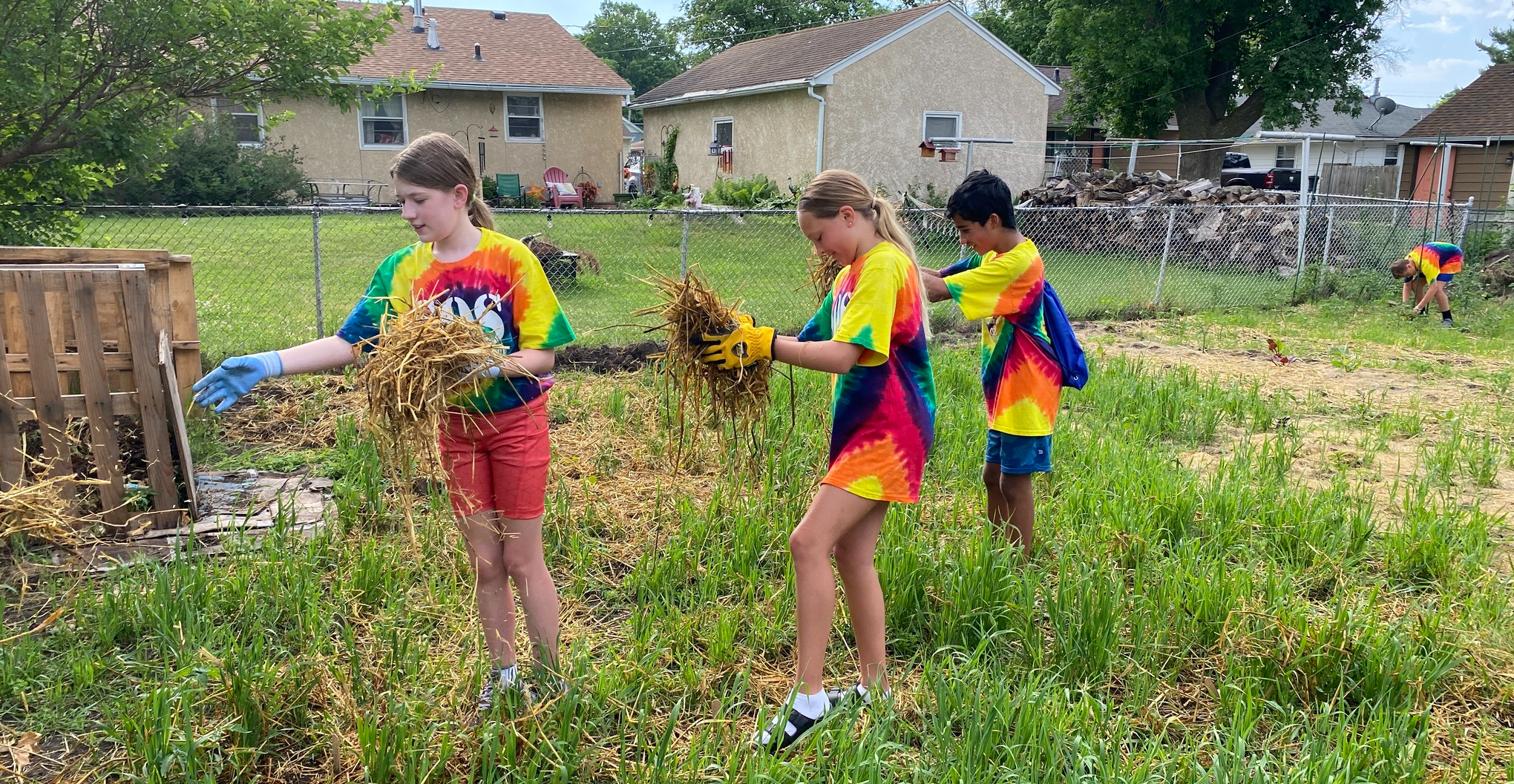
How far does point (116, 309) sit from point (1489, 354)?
463 inches

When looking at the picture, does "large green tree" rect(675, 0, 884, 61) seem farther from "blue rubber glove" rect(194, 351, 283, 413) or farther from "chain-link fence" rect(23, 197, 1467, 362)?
"blue rubber glove" rect(194, 351, 283, 413)

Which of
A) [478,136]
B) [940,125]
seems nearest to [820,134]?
[940,125]

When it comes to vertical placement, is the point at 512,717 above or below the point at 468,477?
Answer: below

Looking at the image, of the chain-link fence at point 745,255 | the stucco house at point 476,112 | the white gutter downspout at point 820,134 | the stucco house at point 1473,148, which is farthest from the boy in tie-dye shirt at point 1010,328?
the stucco house at point 1473,148

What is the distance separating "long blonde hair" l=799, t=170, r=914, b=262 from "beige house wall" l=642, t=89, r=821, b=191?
18494 mm

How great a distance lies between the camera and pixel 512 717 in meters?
2.83

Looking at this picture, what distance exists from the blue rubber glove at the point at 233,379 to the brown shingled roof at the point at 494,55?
22054 millimetres

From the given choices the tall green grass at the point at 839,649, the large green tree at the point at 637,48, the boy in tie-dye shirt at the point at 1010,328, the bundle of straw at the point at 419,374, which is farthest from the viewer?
the large green tree at the point at 637,48

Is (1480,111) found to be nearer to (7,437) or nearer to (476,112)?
(476,112)

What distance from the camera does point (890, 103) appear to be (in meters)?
21.6

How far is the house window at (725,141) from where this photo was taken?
A: 24250 millimetres

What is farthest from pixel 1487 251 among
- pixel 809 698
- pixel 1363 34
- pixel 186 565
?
pixel 186 565

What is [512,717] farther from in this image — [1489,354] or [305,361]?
[1489,354]

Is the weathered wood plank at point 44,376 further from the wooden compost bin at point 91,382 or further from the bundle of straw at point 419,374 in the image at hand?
the bundle of straw at point 419,374
